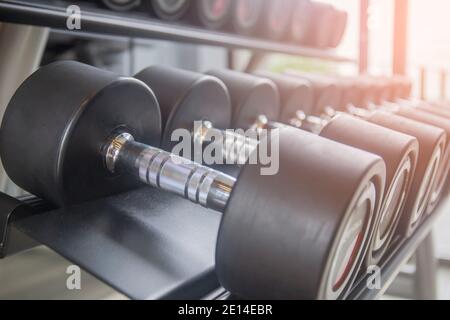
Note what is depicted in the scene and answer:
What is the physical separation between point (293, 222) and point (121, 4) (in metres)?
0.63

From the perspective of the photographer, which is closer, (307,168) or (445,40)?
(307,168)

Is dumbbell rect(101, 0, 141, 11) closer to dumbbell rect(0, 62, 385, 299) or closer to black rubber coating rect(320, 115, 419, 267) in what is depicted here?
dumbbell rect(0, 62, 385, 299)

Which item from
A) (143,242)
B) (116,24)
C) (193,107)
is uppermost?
(116,24)

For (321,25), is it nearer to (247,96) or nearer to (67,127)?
(247,96)

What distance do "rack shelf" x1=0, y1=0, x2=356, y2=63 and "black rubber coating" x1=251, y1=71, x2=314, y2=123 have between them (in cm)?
16

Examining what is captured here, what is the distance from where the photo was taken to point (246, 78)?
837 millimetres

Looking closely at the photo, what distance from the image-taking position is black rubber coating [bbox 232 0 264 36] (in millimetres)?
1092

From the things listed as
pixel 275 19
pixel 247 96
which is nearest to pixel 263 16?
pixel 275 19

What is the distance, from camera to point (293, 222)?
0.33m

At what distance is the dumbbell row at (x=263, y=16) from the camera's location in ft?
2.93

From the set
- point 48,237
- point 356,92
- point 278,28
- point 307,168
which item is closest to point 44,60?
point 278,28
